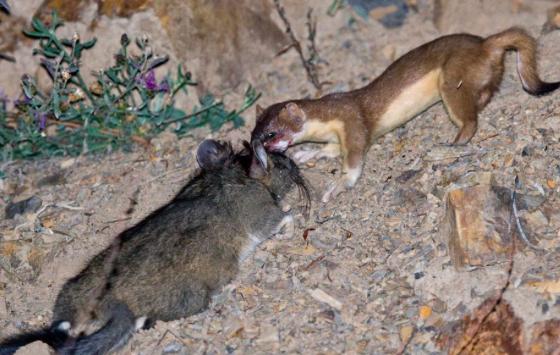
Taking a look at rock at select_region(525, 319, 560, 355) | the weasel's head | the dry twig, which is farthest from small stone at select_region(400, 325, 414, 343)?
the dry twig

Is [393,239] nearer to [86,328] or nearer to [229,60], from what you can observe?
[86,328]

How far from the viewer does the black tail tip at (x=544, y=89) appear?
620 centimetres

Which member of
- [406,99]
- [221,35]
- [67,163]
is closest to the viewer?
[406,99]

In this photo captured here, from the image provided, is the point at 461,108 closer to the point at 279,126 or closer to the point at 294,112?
the point at 294,112

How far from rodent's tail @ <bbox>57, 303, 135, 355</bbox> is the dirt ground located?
15 cm

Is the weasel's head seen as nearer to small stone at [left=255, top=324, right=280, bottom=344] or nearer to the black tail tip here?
small stone at [left=255, top=324, right=280, bottom=344]

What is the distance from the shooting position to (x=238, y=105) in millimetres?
7453

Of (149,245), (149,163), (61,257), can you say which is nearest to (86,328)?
(149,245)

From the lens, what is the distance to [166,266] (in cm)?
537

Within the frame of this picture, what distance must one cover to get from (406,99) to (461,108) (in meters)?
0.51

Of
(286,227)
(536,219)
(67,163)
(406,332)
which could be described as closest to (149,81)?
(67,163)

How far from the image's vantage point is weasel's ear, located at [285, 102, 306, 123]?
634 centimetres

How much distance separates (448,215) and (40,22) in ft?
12.3

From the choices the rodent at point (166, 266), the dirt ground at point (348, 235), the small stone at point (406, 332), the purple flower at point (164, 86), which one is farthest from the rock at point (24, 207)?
the small stone at point (406, 332)
